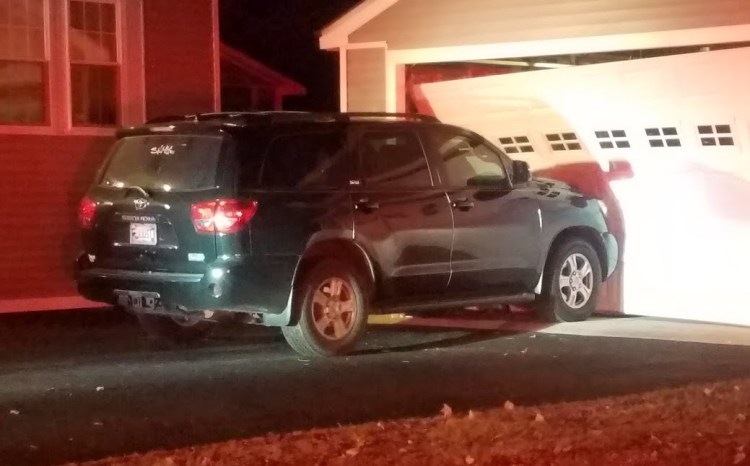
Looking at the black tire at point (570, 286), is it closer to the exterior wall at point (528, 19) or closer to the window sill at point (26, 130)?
the exterior wall at point (528, 19)

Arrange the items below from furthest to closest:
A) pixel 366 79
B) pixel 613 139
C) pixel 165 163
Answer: pixel 366 79
pixel 613 139
pixel 165 163

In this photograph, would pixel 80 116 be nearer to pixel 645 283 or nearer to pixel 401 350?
pixel 401 350

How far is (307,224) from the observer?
1032 cm

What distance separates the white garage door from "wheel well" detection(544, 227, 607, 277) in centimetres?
41

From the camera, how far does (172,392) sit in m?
9.22

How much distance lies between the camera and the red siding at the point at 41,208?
13.7 meters

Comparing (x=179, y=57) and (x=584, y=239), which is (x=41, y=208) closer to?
(x=179, y=57)

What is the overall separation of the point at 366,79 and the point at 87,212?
14.3ft

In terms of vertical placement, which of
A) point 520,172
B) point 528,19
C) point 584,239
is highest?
point 528,19

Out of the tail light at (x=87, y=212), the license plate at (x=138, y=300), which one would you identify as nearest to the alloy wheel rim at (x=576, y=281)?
the license plate at (x=138, y=300)

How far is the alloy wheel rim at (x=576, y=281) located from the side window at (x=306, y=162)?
9.10ft

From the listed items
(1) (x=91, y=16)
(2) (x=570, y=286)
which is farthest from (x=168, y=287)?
(1) (x=91, y=16)

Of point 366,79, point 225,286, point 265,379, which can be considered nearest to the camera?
point 265,379

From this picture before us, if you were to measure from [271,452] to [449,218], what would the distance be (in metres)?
4.60
